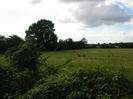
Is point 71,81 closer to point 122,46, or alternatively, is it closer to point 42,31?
point 42,31

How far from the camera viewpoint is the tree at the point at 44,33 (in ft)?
278

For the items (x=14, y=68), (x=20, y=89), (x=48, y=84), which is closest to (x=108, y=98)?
(x=48, y=84)

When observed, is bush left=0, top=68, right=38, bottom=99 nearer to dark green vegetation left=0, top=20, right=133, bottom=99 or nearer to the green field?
dark green vegetation left=0, top=20, right=133, bottom=99

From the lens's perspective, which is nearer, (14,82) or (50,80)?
(50,80)

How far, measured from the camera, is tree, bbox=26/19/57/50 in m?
84.6

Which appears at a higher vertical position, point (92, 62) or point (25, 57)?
point (25, 57)

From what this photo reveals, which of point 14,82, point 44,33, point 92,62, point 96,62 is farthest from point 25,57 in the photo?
point 44,33

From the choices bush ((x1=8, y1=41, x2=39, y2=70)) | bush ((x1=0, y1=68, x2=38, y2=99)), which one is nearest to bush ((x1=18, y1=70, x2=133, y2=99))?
bush ((x1=0, y1=68, x2=38, y2=99))

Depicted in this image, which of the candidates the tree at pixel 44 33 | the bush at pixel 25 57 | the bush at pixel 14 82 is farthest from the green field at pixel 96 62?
the tree at pixel 44 33

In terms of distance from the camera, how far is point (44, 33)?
284 ft

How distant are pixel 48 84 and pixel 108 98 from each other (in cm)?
303

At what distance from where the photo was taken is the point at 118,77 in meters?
14.5

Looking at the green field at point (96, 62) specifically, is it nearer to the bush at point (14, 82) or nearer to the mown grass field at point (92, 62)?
the mown grass field at point (92, 62)

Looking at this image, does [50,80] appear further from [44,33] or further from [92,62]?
[44,33]
